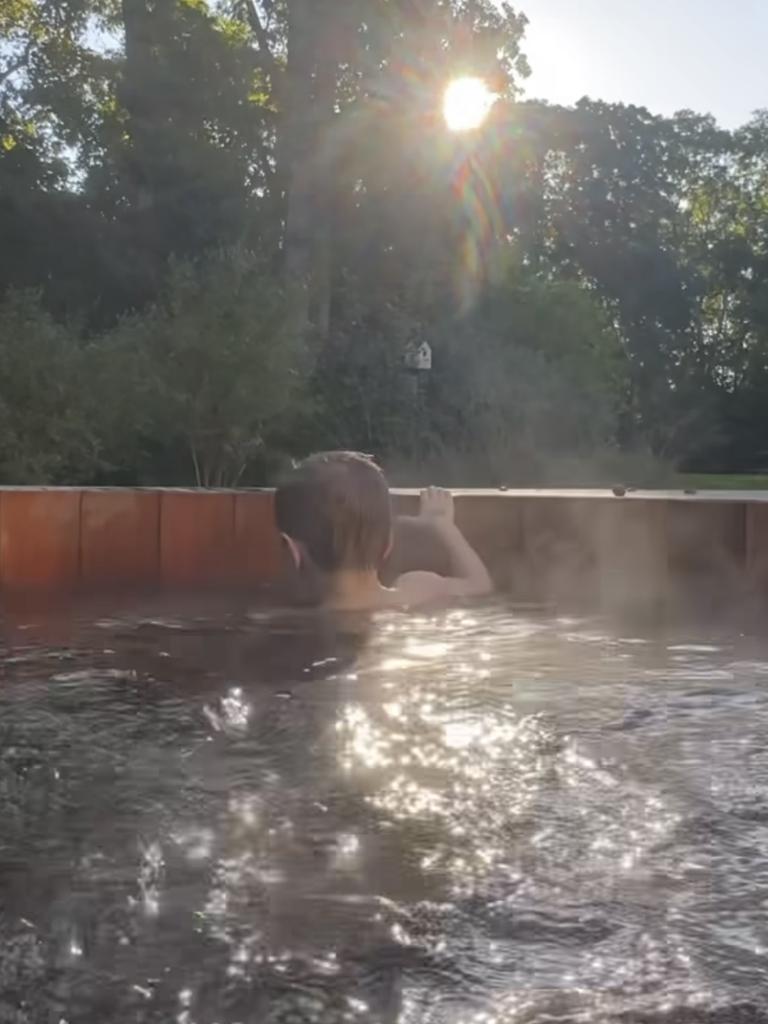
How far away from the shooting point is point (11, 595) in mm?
4832

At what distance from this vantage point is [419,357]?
60.5 feet

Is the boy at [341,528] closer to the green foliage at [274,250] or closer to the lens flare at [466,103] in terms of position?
the green foliage at [274,250]

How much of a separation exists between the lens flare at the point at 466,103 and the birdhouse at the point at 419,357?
4071 mm

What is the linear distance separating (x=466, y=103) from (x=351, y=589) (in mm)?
19083

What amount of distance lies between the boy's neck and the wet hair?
23 mm

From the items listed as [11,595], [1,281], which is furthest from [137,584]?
[1,281]

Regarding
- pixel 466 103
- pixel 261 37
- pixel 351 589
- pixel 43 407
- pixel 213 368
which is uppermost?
pixel 261 37

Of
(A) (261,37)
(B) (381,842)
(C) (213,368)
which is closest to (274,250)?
(A) (261,37)

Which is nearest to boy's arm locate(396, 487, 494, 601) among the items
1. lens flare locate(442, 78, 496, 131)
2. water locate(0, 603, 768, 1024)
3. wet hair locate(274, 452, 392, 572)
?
wet hair locate(274, 452, 392, 572)

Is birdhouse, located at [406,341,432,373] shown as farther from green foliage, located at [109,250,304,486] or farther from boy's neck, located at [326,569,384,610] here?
boy's neck, located at [326,569,384,610]

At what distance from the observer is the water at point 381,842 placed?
132cm

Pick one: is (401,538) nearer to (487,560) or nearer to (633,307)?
(487,560)

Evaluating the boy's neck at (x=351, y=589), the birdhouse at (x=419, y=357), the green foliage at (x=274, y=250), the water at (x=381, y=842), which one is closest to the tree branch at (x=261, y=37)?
the green foliage at (x=274, y=250)

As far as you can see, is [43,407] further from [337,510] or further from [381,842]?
[381,842]
